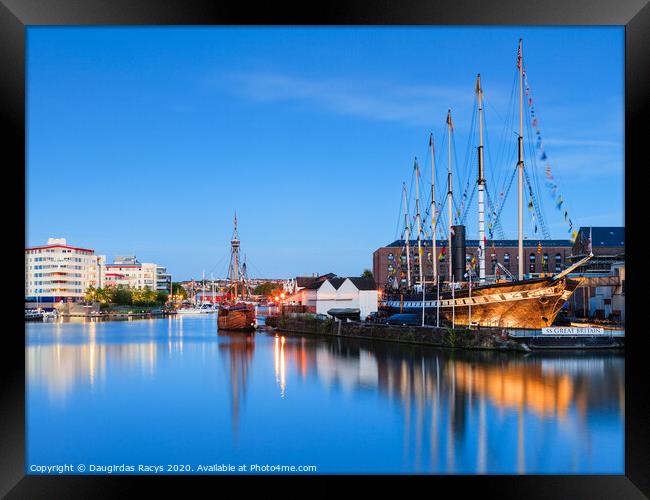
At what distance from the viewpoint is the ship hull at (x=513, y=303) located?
22.9m

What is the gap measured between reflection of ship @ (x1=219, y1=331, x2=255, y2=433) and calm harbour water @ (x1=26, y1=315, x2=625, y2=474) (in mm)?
110

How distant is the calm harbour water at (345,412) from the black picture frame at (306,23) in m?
0.85

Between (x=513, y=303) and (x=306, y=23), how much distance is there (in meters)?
18.9

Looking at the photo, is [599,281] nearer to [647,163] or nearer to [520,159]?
[520,159]

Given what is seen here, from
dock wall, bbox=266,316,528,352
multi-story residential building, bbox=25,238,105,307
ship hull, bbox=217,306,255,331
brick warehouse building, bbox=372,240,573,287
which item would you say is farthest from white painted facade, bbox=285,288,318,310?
multi-story residential building, bbox=25,238,105,307

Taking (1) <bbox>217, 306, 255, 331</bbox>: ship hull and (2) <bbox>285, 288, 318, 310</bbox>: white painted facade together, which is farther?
(1) <bbox>217, 306, 255, 331</bbox>: ship hull

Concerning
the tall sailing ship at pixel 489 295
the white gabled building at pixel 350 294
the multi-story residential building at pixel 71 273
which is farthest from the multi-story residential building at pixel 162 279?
the tall sailing ship at pixel 489 295

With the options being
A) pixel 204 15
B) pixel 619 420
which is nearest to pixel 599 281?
pixel 619 420

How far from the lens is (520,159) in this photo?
78.8ft

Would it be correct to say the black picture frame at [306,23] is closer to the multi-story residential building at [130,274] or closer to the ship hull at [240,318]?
the ship hull at [240,318]

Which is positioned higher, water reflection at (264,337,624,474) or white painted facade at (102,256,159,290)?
white painted facade at (102,256,159,290)

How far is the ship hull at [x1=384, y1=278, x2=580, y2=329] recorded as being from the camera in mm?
22891

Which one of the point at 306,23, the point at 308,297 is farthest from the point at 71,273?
the point at 306,23

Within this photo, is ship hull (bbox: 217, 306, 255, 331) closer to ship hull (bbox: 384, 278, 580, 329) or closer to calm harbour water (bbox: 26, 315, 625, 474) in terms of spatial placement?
calm harbour water (bbox: 26, 315, 625, 474)
